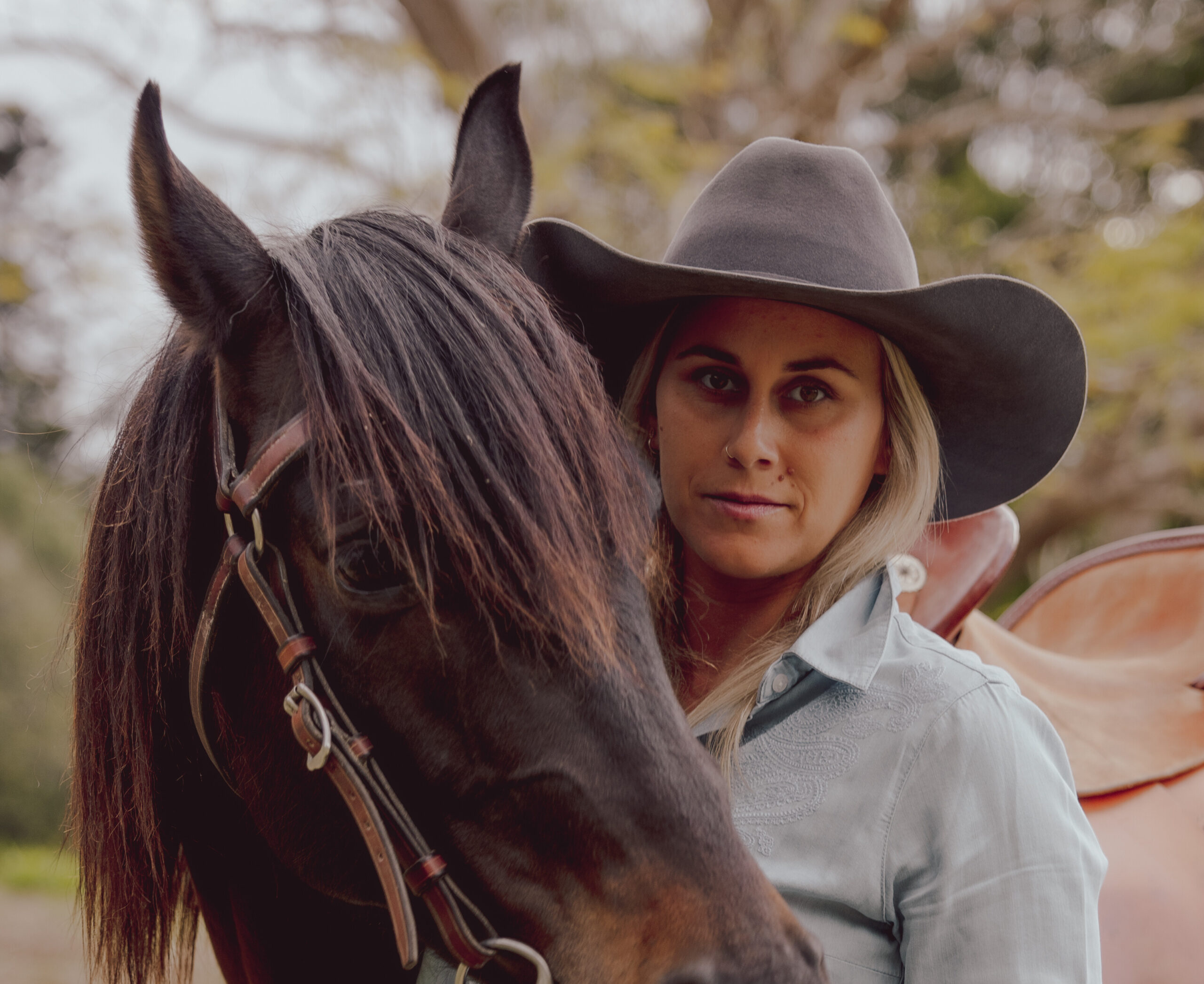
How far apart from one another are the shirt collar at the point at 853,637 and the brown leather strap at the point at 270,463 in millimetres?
725

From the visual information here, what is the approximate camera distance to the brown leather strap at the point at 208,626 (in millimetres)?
1129

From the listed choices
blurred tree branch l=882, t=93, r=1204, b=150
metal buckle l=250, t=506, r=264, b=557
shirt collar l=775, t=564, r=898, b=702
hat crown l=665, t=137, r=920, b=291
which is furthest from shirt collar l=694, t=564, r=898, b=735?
blurred tree branch l=882, t=93, r=1204, b=150

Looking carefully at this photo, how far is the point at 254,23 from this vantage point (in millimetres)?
5555

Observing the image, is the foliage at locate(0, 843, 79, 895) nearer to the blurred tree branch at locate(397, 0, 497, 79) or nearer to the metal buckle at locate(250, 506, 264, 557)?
the blurred tree branch at locate(397, 0, 497, 79)

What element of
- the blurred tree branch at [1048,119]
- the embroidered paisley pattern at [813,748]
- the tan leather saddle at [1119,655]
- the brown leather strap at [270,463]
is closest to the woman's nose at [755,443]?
the embroidered paisley pattern at [813,748]

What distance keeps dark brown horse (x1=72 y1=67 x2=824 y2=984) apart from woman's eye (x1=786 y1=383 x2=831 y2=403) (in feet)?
1.16

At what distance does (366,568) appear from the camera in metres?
1.05

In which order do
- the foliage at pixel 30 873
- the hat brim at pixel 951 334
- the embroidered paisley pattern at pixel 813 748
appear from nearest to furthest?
1. the embroidered paisley pattern at pixel 813 748
2. the hat brim at pixel 951 334
3. the foliage at pixel 30 873

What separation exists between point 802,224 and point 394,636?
89 centimetres

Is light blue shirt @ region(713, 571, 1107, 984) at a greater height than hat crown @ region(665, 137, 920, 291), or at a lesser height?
lesser

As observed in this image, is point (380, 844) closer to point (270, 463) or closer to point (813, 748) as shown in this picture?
point (270, 463)

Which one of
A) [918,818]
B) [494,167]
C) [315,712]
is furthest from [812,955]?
[494,167]

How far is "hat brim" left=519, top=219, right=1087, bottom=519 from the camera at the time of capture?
4.52ft

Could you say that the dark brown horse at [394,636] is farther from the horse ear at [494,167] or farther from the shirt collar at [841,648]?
the shirt collar at [841,648]
